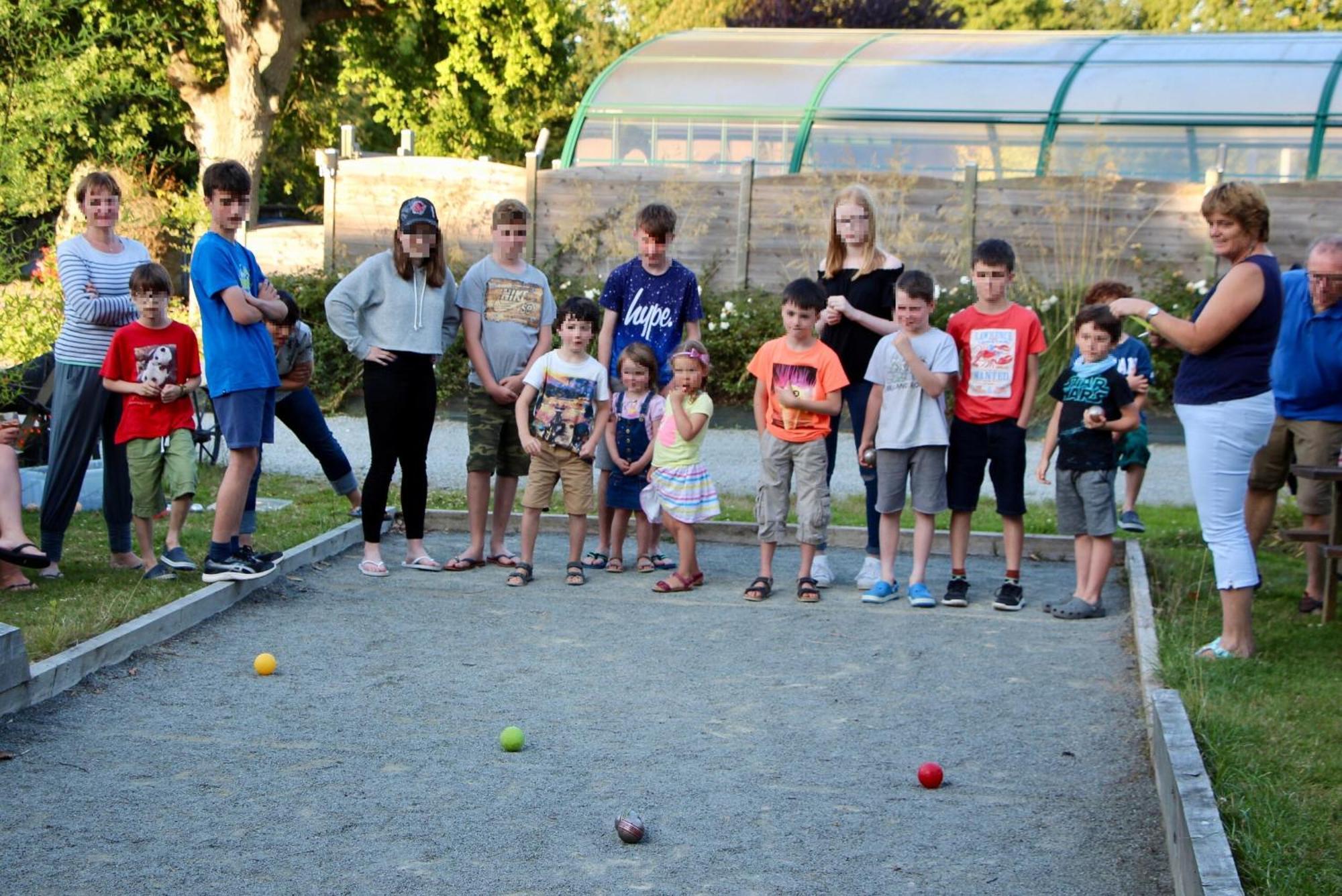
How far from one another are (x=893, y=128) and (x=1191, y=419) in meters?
14.0

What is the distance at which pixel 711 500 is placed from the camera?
26.0 feet

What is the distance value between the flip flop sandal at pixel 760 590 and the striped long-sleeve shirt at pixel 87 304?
342 cm

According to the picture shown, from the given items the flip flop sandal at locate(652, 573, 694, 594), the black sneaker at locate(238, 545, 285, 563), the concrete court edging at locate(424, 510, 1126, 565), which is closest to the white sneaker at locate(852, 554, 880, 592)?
the flip flop sandal at locate(652, 573, 694, 594)

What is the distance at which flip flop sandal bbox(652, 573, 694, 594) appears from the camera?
25.5 feet

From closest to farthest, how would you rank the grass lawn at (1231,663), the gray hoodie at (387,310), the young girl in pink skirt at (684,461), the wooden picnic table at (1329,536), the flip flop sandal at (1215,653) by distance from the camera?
the grass lawn at (1231,663), the flip flop sandal at (1215,653), the wooden picnic table at (1329,536), the gray hoodie at (387,310), the young girl in pink skirt at (684,461)

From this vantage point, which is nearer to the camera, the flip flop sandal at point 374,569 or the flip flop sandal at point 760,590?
the flip flop sandal at point 760,590

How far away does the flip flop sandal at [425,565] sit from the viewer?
8062 mm

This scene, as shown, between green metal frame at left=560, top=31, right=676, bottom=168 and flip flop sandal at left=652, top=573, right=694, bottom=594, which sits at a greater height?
green metal frame at left=560, top=31, right=676, bottom=168

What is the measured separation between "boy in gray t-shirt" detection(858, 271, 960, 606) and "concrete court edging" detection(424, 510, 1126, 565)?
4.60 ft

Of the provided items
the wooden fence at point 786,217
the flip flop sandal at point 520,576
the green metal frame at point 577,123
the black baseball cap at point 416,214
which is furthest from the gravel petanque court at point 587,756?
the green metal frame at point 577,123

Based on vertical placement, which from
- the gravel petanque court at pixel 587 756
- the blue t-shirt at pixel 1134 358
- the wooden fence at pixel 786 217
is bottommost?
the gravel petanque court at pixel 587 756

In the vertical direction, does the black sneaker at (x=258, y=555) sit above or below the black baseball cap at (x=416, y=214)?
below

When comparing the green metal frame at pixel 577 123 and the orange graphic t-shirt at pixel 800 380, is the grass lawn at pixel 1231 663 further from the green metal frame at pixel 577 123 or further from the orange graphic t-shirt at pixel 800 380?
the green metal frame at pixel 577 123

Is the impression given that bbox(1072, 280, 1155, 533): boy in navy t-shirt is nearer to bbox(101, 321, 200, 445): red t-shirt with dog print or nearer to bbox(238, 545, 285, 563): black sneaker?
bbox(238, 545, 285, 563): black sneaker
